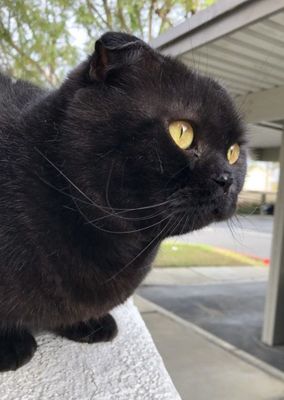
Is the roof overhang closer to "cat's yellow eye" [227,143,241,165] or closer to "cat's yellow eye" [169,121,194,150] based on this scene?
"cat's yellow eye" [227,143,241,165]

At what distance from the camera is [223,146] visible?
26.9 inches

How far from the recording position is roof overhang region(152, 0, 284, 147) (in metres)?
1.68

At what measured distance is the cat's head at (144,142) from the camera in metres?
0.63

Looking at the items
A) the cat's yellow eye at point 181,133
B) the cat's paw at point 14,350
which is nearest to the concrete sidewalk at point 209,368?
the cat's paw at point 14,350

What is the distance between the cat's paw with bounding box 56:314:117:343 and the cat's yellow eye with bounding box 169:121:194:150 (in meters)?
0.47

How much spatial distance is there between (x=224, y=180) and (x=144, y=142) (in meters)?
0.13

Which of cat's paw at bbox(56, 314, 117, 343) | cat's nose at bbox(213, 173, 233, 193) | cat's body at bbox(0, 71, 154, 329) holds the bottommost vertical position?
cat's paw at bbox(56, 314, 117, 343)

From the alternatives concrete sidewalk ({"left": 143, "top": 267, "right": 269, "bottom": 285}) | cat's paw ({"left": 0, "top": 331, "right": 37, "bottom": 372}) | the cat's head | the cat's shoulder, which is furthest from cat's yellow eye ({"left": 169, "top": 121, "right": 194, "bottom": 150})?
concrete sidewalk ({"left": 143, "top": 267, "right": 269, "bottom": 285})

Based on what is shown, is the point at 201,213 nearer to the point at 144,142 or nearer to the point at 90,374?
the point at 144,142

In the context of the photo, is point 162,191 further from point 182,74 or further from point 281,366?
point 281,366

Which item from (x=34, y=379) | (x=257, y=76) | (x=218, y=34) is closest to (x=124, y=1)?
(x=257, y=76)

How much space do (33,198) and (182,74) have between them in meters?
0.31

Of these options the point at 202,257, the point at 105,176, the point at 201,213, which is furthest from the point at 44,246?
the point at 202,257

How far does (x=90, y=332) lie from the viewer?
94 centimetres
